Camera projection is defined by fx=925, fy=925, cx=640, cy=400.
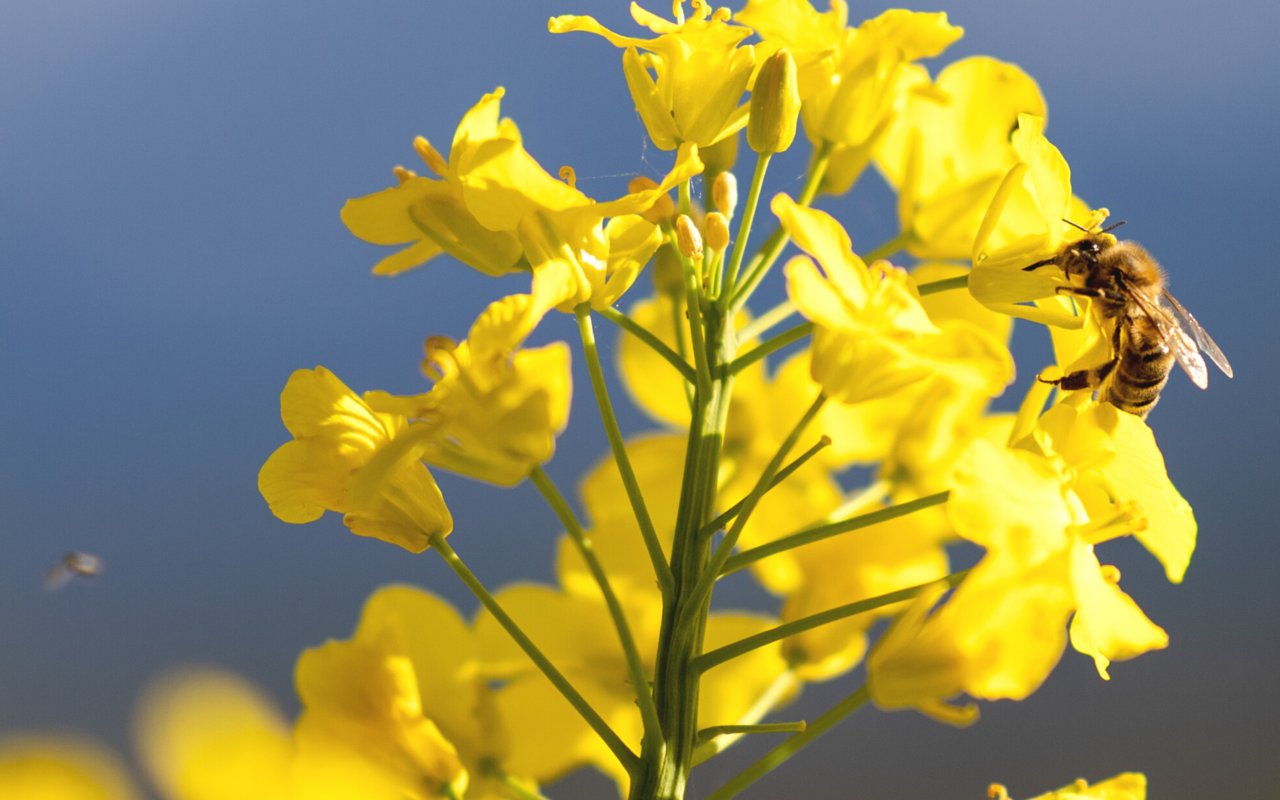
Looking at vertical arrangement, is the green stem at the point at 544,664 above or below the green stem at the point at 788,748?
above

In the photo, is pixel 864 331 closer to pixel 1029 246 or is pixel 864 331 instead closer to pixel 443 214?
pixel 1029 246

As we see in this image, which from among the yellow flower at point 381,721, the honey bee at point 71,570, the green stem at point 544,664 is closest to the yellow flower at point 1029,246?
the green stem at point 544,664

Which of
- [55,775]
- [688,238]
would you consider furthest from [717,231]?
[55,775]

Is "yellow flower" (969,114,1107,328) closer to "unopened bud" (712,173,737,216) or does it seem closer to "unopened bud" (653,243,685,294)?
"unopened bud" (712,173,737,216)

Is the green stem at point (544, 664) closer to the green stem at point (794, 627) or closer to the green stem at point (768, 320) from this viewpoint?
the green stem at point (794, 627)


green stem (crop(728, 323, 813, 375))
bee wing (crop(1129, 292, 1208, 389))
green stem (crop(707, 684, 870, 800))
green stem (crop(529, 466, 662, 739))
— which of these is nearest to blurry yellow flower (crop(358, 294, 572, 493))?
green stem (crop(529, 466, 662, 739))

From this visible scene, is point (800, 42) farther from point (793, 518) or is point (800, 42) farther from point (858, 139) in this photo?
point (793, 518)
